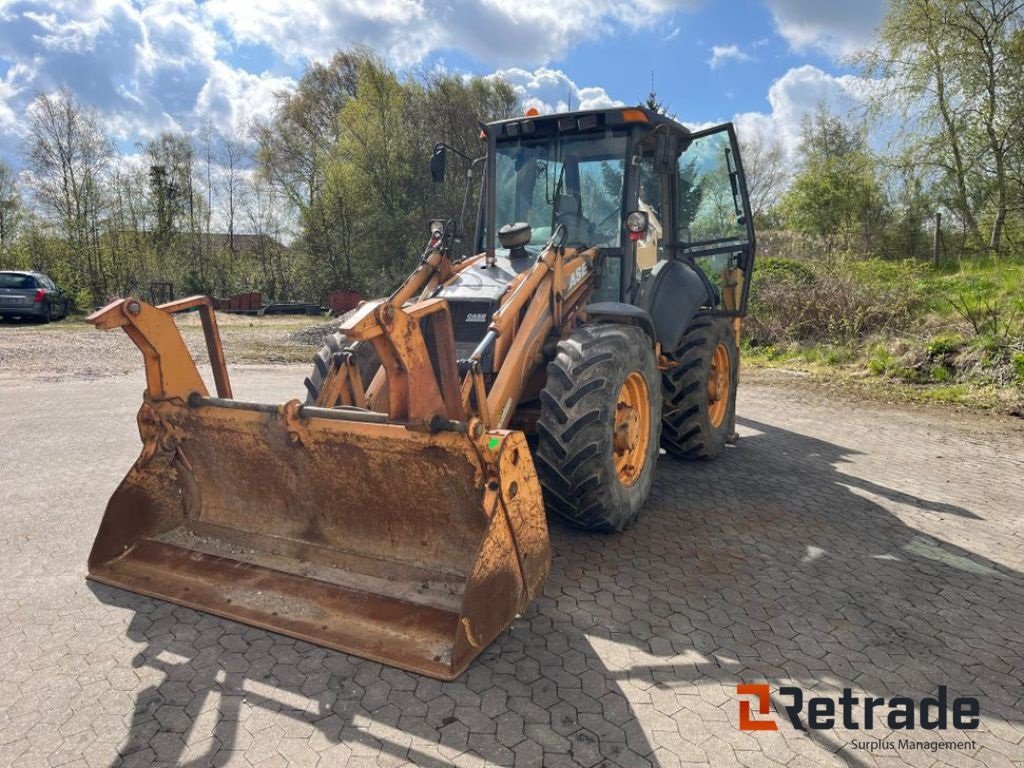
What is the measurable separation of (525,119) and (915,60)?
615 inches

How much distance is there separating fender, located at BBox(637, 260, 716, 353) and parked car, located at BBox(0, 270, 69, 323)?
19114 millimetres

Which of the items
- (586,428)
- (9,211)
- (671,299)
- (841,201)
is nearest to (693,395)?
(671,299)

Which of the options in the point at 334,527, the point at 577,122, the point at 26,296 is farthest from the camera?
the point at 26,296

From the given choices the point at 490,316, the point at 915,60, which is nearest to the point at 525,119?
the point at 490,316

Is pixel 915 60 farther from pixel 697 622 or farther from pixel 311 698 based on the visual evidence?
pixel 311 698

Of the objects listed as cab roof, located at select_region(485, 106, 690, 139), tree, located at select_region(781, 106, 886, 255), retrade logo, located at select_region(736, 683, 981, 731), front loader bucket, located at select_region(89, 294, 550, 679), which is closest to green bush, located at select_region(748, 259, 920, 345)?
tree, located at select_region(781, 106, 886, 255)

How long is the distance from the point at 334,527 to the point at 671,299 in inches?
128

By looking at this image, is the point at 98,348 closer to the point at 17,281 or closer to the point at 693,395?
→ the point at 17,281

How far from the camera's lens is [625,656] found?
3.02 metres

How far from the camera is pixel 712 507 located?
198 inches

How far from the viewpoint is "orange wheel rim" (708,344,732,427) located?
666cm

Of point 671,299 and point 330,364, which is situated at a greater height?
point 671,299

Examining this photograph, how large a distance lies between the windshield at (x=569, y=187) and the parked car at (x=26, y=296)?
18379 mm

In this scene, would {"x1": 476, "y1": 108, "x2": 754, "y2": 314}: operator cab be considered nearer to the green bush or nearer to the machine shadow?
the machine shadow
